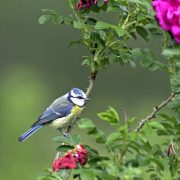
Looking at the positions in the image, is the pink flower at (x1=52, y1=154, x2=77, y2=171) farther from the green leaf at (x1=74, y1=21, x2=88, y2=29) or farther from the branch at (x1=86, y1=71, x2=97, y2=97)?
the green leaf at (x1=74, y1=21, x2=88, y2=29)

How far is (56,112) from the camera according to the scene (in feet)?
17.4

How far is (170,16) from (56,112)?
9.48 ft

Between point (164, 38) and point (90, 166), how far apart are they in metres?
0.47

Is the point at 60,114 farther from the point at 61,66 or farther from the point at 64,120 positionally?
the point at 61,66

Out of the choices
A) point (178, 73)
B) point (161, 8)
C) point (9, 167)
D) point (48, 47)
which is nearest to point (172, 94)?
point (178, 73)

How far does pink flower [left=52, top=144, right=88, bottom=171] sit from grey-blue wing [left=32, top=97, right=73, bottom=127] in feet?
8.42

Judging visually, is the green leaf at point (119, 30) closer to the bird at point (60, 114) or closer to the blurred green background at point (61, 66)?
the bird at point (60, 114)

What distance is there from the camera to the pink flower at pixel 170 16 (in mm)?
2473

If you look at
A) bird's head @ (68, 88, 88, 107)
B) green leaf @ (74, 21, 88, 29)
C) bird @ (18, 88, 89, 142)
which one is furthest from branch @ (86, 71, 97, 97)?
bird @ (18, 88, 89, 142)

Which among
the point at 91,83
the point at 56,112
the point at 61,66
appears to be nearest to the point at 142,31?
the point at 91,83

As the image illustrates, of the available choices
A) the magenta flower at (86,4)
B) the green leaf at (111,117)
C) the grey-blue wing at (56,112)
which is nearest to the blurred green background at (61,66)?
the grey-blue wing at (56,112)

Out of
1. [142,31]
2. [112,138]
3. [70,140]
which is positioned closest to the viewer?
[112,138]

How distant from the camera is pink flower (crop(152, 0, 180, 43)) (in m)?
2.47

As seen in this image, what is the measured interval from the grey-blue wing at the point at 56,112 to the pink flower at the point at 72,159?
2.57m
